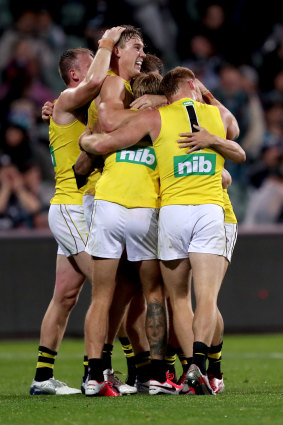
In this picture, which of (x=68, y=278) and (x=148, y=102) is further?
(x=68, y=278)

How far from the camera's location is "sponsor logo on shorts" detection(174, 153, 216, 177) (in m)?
6.10

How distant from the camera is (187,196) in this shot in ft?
19.9

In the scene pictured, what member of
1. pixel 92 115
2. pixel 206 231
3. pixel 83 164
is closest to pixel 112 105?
pixel 92 115

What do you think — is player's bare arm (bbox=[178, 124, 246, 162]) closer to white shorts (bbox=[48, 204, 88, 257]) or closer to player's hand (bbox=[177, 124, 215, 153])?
player's hand (bbox=[177, 124, 215, 153])

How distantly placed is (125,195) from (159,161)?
344 mm

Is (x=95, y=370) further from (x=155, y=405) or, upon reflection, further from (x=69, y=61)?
(x=69, y=61)

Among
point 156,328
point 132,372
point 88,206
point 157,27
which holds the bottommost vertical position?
point 132,372

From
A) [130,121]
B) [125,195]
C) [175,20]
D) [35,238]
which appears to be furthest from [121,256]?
[175,20]

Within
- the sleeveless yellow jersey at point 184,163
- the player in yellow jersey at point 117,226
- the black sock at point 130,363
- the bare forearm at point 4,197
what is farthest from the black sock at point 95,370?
the bare forearm at point 4,197

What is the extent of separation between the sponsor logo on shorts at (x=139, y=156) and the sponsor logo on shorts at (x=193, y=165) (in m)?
0.22

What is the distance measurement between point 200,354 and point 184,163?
4.35 feet

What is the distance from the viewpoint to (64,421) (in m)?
4.82

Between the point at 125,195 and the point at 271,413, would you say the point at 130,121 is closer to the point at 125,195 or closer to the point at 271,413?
the point at 125,195

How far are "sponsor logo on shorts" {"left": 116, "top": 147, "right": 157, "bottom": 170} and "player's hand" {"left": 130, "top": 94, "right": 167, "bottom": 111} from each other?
30cm
